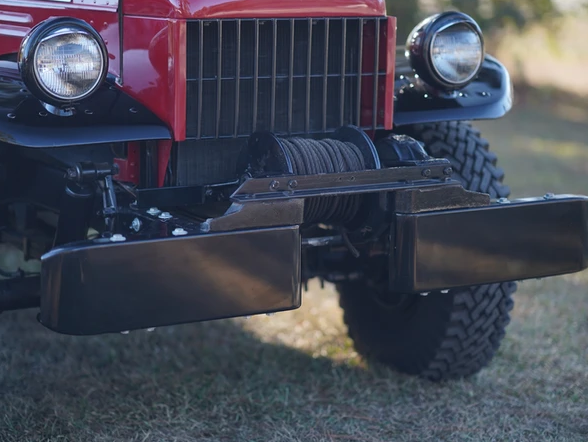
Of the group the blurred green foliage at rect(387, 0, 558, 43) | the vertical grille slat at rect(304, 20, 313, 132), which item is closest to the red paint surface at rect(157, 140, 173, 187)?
the vertical grille slat at rect(304, 20, 313, 132)

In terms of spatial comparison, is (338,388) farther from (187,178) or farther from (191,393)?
(187,178)

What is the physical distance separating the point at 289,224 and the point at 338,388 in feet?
4.22

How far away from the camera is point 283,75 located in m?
3.04

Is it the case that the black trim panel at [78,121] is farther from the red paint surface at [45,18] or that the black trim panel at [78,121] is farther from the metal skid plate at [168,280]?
the metal skid plate at [168,280]

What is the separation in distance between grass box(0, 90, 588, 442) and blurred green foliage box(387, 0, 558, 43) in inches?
330

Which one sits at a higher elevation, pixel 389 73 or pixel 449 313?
pixel 389 73

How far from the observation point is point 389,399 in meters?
3.63

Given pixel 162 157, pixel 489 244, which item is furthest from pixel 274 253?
pixel 489 244

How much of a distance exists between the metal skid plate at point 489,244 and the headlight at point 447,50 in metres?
0.62

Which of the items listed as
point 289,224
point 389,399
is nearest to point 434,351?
point 389,399

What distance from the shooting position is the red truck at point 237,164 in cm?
255

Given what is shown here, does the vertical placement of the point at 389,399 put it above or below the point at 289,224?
below

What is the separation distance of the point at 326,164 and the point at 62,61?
2.76 ft

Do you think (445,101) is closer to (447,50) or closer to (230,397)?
(447,50)
